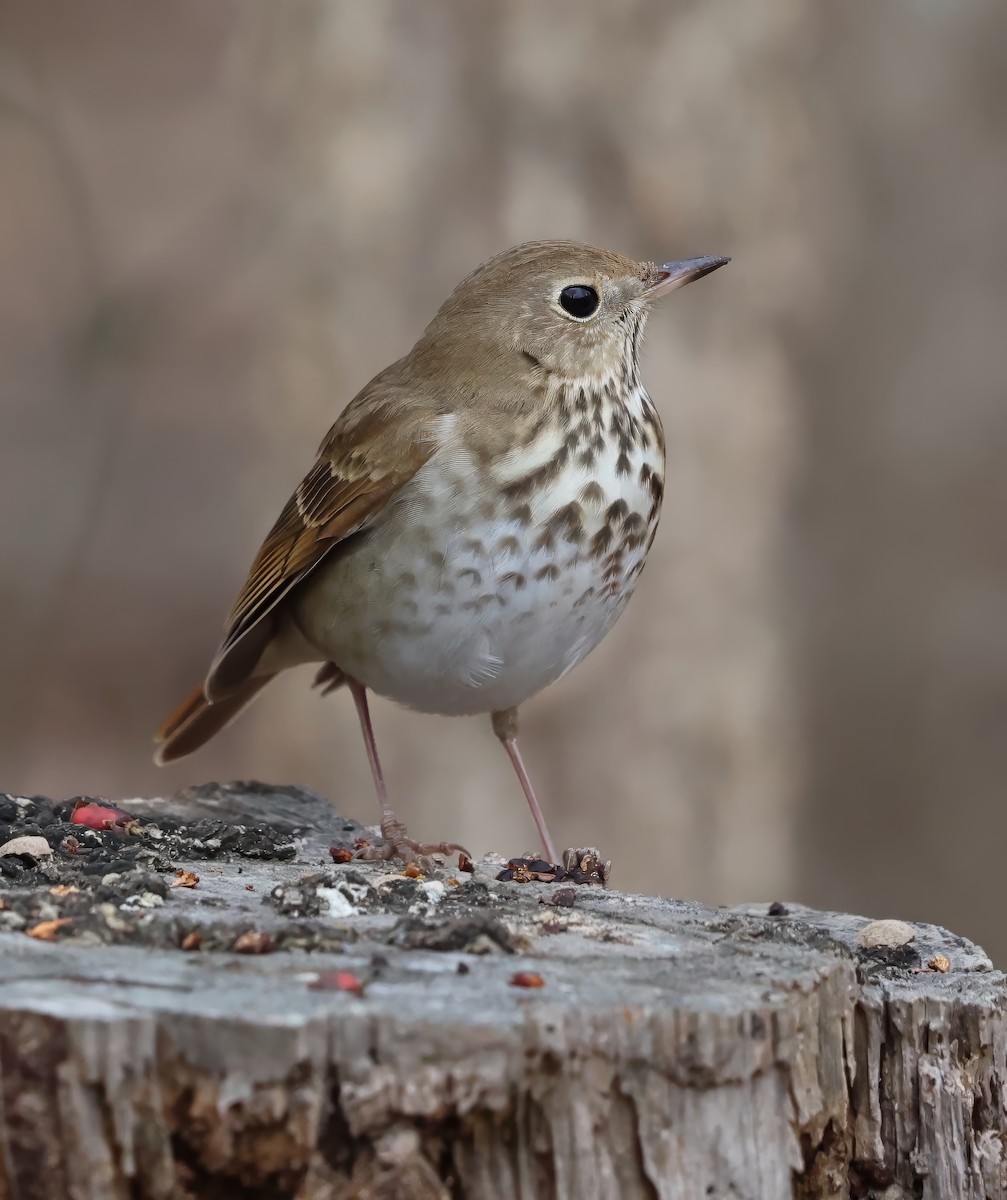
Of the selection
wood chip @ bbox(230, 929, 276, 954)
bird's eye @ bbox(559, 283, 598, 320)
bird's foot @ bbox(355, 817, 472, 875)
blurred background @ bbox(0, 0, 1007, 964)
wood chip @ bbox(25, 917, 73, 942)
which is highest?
blurred background @ bbox(0, 0, 1007, 964)

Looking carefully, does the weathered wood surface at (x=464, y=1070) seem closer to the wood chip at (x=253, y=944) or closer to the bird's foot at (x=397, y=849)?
the wood chip at (x=253, y=944)

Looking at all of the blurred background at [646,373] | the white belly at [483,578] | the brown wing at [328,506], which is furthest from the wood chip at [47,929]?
the blurred background at [646,373]

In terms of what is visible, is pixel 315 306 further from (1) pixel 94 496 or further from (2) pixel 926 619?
(2) pixel 926 619

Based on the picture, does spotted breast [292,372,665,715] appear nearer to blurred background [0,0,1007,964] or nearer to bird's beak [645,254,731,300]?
bird's beak [645,254,731,300]

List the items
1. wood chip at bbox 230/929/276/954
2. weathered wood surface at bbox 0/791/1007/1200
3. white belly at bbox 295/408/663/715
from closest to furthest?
weathered wood surface at bbox 0/791/1007/1200, wood chip at bbox 230/929/276/954, white belly at bbox 295/408/663/715

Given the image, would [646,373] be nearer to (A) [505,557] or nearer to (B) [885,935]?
(A) [505,557]

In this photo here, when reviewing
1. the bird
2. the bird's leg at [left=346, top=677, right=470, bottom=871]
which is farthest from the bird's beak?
the bird's leg at [left=346, top=677, right=470, bottom=871]

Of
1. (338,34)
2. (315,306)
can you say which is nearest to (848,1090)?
(315,306)

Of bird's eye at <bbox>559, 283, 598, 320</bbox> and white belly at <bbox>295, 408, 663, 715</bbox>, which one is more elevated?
bird's eye at <bbox>559, 283, 598, 320</bbox>

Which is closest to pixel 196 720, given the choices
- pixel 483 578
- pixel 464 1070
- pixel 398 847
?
pixel 398 847

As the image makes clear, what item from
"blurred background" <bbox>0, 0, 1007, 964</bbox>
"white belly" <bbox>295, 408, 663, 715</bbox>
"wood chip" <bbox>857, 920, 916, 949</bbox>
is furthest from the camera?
"blurred background" <bbox>0, 0, 1007, 964</bbox>
